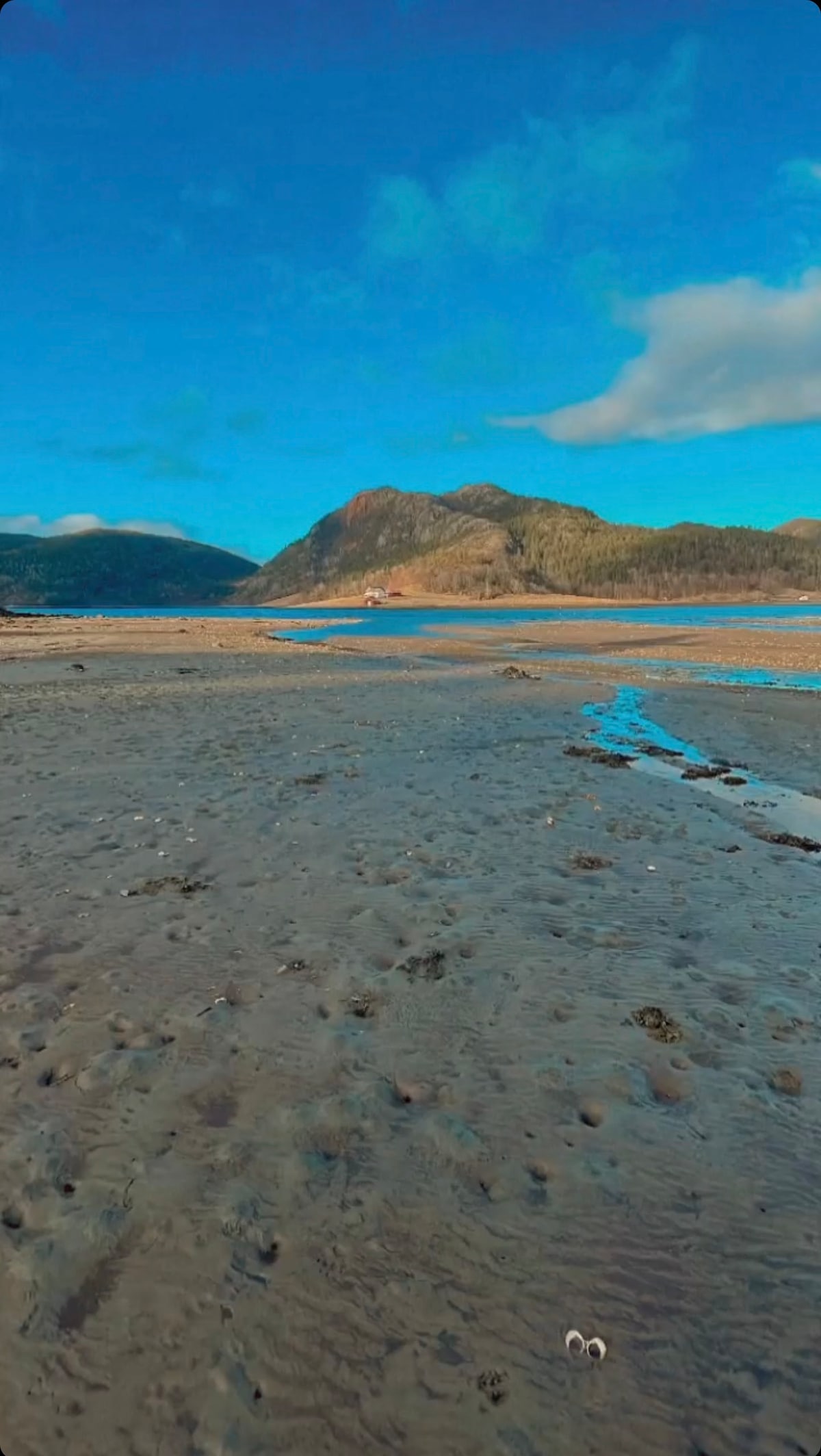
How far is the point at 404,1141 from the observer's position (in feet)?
15.1

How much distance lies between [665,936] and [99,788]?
32.8ft

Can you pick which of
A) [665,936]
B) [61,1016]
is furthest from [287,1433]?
[665,936]

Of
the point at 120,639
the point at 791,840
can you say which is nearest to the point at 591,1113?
the point at 791,840

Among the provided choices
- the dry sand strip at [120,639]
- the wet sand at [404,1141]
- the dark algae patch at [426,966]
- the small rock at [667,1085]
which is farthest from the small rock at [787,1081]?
the dry sand strip at [120,639]

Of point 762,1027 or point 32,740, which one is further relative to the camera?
point 32,740

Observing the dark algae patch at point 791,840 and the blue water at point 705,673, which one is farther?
the blue water at point 705,673

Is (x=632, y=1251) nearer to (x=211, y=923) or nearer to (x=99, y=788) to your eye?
(x=211, y=923)

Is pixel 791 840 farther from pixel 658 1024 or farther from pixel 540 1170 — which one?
pixel 540 1170

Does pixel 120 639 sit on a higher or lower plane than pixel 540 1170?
lower

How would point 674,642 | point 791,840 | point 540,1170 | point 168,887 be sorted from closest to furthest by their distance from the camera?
point 540,1170 < point 168,887 < point 791,840 < point 674,642

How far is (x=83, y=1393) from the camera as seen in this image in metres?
3.01

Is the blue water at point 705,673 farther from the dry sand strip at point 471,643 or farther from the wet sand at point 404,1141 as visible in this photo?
the wet sand at point 404,1141

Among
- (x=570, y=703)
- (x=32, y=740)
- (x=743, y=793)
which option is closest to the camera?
(x=743, y=793)

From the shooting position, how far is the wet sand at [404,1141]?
3045 mm
